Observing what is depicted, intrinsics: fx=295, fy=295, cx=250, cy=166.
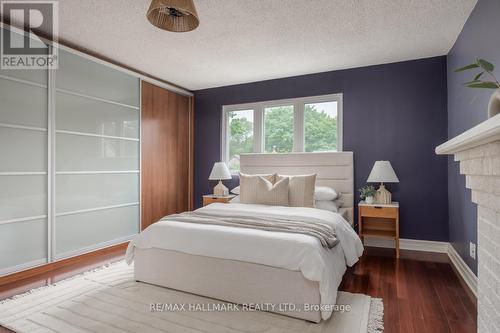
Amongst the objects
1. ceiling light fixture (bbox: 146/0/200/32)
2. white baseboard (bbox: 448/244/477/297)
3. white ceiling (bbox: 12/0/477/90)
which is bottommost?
white baseboard (bbox: 448/244/477/297)

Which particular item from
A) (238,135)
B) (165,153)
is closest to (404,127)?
(238,135)

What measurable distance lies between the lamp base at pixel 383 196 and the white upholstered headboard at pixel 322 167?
0.35 meters

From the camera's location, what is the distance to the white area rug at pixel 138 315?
1904 millimetres

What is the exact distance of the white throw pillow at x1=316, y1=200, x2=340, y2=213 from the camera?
3.40 m

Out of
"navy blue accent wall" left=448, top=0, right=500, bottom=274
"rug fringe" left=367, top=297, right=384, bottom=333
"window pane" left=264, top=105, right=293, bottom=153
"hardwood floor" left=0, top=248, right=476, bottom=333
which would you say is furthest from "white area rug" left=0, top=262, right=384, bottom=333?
"window pane" left=264, top=105, right=293, bottom=153

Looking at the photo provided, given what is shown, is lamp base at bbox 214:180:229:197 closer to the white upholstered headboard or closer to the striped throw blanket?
the white upholstered headboard

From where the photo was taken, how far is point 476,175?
140 cm

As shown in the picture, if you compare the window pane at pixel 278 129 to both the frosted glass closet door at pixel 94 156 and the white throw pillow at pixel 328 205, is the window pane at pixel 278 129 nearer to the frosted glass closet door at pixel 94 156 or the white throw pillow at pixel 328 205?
the white throw pillow at pixel 328 205

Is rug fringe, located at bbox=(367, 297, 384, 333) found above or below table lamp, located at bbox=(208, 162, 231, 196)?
below

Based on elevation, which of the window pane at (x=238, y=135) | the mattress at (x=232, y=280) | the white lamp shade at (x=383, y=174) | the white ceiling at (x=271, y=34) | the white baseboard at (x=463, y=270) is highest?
the white ceiling at (x=271, y=34)

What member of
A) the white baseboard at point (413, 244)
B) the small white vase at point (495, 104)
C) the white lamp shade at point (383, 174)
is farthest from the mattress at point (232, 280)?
the white baseboard at point (413, 244)

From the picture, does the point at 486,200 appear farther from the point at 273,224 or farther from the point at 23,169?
the point at 23,169

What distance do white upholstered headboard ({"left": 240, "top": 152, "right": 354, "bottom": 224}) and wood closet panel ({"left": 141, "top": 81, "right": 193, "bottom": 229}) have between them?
1.36m

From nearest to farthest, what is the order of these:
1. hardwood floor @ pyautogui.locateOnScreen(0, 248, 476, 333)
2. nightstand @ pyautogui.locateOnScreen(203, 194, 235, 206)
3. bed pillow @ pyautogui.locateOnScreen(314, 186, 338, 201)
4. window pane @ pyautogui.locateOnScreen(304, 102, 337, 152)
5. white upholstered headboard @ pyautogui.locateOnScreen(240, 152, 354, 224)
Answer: hardwood floor @ pyautogui.locateOnScreen(0, 248, 476, 333)
bed pillow @ pyautogui.locateOnScreen(314, 186, 338, 201)
white upholstered headboard @ pyautogui.locateOnScreen(240, 152, 354, 224)
window pane @ pyautogui.locateOnScreen(304, 102, 337, 152)
nightstand @ pyautogui.locateOnScreen(203, 194, 235, 206)
